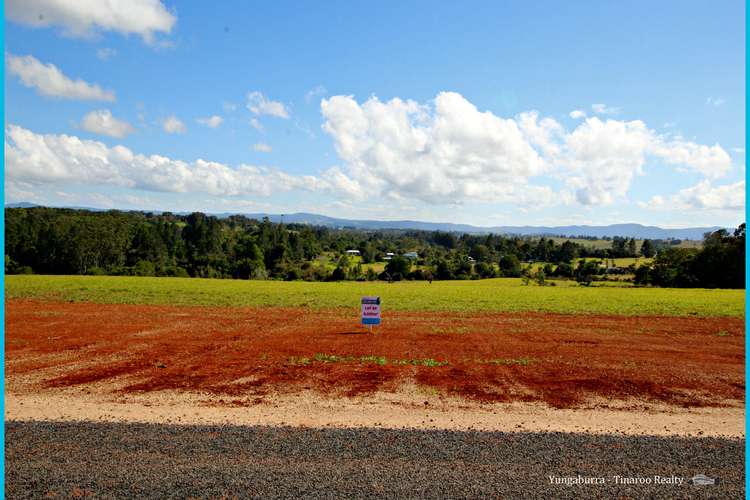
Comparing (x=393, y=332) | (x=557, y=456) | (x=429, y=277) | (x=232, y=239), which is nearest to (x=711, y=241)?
(x=429, y=277)

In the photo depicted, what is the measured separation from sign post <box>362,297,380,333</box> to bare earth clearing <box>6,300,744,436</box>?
84 centimetres

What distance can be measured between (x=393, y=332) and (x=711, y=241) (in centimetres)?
8703

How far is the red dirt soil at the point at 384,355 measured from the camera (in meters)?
12.9

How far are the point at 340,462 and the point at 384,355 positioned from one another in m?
9.47

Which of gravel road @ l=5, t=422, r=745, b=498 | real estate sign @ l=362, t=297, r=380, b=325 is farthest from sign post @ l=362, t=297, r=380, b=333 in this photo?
gravel road @ l=5, t=422, r=745, b=498

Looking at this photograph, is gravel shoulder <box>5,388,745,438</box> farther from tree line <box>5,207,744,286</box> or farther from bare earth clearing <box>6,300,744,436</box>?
tree line <box>5,207,744,286</box>

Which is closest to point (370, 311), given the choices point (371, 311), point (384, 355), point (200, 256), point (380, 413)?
point (371, 311)

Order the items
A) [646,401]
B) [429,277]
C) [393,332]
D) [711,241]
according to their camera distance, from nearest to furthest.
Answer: [646,401], [393,332], [711,241], [429,277]

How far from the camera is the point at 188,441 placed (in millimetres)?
8547

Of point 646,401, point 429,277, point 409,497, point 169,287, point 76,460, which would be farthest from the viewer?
point 429,277

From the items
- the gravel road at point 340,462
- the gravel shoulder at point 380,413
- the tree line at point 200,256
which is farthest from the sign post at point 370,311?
the tree line at point 200,256

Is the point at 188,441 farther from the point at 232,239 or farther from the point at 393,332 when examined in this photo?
the point at 232,239

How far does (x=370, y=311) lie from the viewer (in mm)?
21609

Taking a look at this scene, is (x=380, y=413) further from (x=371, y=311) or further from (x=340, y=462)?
(x=371, y=311)
